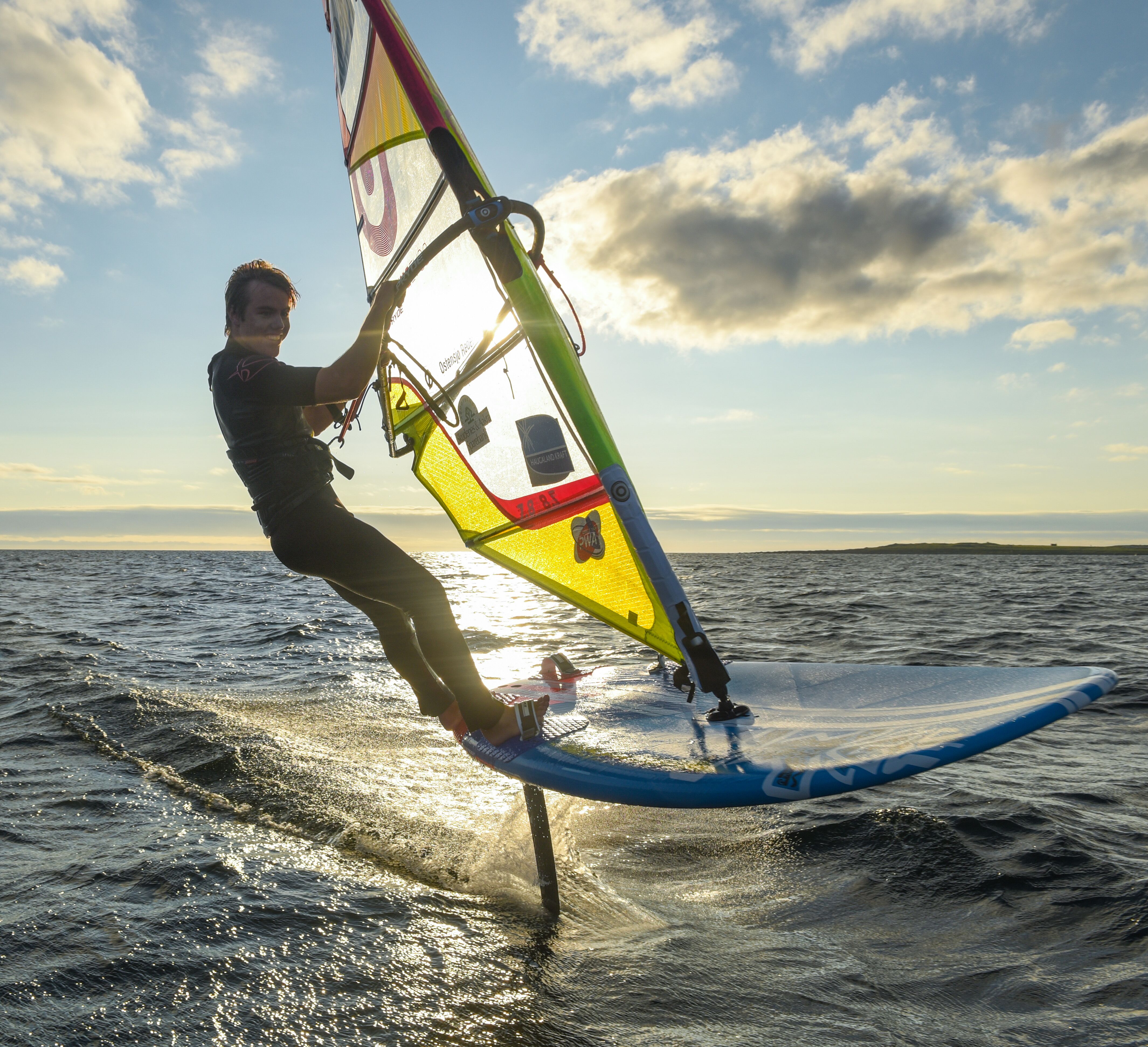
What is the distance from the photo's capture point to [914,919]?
3.30 meters

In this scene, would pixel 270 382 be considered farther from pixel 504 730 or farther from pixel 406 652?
pixel 504 730

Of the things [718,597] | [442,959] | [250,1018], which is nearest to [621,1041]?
[442,959]

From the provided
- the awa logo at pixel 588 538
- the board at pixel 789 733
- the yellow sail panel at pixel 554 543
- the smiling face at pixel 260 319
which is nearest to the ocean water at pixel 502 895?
the board at pixel 789 733

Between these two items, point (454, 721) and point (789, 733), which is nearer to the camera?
point (789, 733)

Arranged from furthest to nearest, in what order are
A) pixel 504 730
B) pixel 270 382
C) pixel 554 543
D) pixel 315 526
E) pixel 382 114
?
pixel 382 114 < pixel 554 543 < pixel 504 730 < pixel 315 526 < pixel 270 382

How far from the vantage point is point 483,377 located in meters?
3.71

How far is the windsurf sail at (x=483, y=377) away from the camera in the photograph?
287 cm

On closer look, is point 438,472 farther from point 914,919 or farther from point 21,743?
point 21,743

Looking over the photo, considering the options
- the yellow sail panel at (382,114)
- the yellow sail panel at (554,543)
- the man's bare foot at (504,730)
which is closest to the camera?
the man's bare foot at (504,730)

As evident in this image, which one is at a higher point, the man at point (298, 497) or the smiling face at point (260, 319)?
the smiling face at point (260, 319)

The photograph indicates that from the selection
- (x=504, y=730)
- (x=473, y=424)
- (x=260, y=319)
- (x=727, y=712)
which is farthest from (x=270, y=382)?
(x=727, y=712)

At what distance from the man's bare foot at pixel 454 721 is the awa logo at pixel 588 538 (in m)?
1.00

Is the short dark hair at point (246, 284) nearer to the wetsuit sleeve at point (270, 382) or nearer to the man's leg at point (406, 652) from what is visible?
the wetsuit sleeve at point (270, 382)

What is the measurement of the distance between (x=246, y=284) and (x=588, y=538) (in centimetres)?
193
